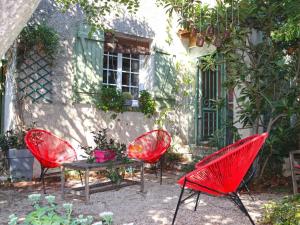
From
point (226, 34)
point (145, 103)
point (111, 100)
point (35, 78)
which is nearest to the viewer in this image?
point (226, 34)

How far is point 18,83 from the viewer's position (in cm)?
588

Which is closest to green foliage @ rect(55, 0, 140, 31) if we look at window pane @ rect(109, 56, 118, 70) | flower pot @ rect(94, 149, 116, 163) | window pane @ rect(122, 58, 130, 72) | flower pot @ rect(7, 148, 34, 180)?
window pane @ rect(109, 56, 118, 70)

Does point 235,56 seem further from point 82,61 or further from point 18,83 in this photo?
point 18,83

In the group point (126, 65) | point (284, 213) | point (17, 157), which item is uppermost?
point (126, 65)

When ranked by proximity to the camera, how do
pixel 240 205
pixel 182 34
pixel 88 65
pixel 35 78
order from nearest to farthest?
pixel 240 205 → pixel 35 78 → pixel 88 65 → pixel 182 34

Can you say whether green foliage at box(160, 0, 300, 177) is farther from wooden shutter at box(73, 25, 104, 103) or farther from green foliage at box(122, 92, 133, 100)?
green foliage at box(122, 92, 133, 100)

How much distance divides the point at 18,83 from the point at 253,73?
3.75m

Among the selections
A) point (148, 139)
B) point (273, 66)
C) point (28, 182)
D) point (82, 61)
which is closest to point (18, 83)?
point (82, 61)

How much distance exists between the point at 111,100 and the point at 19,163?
204 cm

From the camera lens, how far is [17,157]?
5.45m

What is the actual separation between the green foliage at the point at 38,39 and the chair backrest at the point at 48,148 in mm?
1726

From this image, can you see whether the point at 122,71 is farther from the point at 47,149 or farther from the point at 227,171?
the point at 227,171

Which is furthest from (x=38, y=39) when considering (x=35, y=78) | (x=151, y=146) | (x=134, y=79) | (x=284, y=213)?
(x=284, y=213)

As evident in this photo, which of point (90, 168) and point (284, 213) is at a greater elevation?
point (90, 168)
